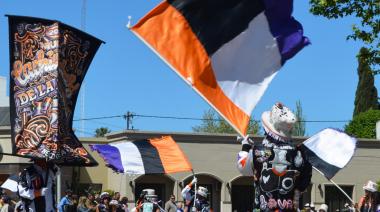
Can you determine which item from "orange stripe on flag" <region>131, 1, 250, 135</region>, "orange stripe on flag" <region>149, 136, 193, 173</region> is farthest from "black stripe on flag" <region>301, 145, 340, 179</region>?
"orange stripe on flag" <region>149, 136, 193, 173</region>

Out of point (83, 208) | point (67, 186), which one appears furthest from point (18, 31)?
point (67, 186)

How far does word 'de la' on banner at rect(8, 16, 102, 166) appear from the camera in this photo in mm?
10734

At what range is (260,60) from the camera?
880cm

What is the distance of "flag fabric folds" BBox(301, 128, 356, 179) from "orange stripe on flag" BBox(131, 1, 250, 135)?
1.34m

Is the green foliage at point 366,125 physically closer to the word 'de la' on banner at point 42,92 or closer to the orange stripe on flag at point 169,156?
the orange stripe on flag at point 169,156

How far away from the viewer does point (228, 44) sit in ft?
28.8

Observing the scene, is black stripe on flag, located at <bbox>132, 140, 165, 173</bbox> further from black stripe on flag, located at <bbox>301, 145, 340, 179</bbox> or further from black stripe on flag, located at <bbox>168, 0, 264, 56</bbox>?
black stripe on flag, located at <bbox>168, 0, 264, 56</bbox>

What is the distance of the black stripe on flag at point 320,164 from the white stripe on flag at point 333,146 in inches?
1.3

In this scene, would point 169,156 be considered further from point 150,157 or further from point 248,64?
point 248,64

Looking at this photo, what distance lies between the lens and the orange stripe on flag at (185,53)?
831 cm

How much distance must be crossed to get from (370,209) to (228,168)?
20526 mm

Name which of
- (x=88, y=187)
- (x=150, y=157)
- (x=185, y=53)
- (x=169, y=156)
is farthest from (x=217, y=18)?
(x=88, y=187)

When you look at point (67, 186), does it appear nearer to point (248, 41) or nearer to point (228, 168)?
point (228, 168)

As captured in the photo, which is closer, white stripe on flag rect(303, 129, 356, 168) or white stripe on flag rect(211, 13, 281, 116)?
white stripe on flag rect(211, 13, 281, 116)
